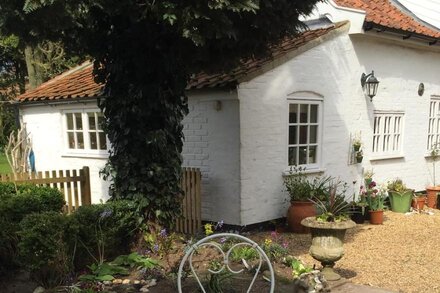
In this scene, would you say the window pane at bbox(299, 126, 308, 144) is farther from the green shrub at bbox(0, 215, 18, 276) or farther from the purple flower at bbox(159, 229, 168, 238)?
the green shrub at bbox(0, 215, 18, 276)

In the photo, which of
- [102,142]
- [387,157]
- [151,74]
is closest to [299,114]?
[387,157]

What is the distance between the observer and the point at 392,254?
632cm

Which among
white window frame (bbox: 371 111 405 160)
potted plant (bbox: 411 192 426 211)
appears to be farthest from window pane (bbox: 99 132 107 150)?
potted plant (bbox: 411 192 426 211)

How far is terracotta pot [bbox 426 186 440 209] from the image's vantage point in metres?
10.2

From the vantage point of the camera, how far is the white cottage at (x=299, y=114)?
707 cm

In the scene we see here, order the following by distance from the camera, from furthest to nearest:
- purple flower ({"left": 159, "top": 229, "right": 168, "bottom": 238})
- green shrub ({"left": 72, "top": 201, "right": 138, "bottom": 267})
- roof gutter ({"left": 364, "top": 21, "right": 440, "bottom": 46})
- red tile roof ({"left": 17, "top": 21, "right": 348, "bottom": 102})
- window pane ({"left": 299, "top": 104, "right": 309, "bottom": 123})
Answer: roof gutter ({"left": 364, "top": 21, "right": 440, "bottom": 46})
window pane ({"left": 299, "top": 104, "right": 309, "bottom": 123})
red tile roof ({"left": 17, "top": 21, "right": 348, "bottom": 102})
purple flower ({"left": 159, "top": 229, "right": 168, "bottom": 238})
green shrub ({"left": 72, "top": 201, "right": 138, "bottom": 267})

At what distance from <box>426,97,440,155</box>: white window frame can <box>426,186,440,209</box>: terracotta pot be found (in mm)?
1161

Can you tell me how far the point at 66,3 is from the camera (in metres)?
3.64

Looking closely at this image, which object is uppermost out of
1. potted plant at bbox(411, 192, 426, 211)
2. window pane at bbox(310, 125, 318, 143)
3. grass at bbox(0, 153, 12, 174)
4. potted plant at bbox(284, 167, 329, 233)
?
window pane at bbox(310, 125, 318, 143)

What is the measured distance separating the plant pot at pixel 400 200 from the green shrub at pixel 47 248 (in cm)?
753

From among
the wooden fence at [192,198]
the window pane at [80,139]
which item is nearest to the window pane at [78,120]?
the window pane at [80,139]

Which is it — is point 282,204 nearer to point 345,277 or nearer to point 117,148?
point 345,277

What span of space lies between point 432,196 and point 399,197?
4.74ft

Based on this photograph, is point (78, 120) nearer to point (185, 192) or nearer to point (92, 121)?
point (92, 121)
